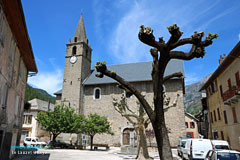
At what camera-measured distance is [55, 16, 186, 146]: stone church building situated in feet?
86.3

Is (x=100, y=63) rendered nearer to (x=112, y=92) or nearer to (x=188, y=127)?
(x=112, y=92)

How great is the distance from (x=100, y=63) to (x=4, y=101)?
602cm

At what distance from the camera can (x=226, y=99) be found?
18.3 m

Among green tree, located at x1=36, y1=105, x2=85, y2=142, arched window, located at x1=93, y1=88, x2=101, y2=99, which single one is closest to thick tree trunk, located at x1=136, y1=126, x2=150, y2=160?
green tree, located at x1=36, y1=105, x2=85, y2=142

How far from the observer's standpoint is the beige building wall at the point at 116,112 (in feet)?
83.5

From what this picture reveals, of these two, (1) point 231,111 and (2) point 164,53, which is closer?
(2) point 164,53

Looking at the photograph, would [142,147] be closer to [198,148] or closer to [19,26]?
A: [198,148]

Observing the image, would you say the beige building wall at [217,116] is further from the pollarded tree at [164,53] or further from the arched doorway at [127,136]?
the pollarded tree at [164,53]

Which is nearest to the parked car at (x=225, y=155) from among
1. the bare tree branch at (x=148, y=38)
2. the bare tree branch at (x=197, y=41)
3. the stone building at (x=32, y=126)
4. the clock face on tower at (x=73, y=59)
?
the bare tree branch at (x=197, y=41)

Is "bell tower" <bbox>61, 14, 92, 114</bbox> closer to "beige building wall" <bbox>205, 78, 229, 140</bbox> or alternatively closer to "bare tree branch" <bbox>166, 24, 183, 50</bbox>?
"beige building wall" <bbox>205, 78, 229, 140</bbox>

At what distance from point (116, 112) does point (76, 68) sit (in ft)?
32.8

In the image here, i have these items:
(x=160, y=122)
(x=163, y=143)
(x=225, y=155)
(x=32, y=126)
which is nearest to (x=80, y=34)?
(x=32, y=126)

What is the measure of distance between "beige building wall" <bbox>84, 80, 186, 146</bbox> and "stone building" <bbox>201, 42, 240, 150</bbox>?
4080mm

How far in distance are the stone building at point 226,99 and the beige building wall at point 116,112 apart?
408 centimetres
